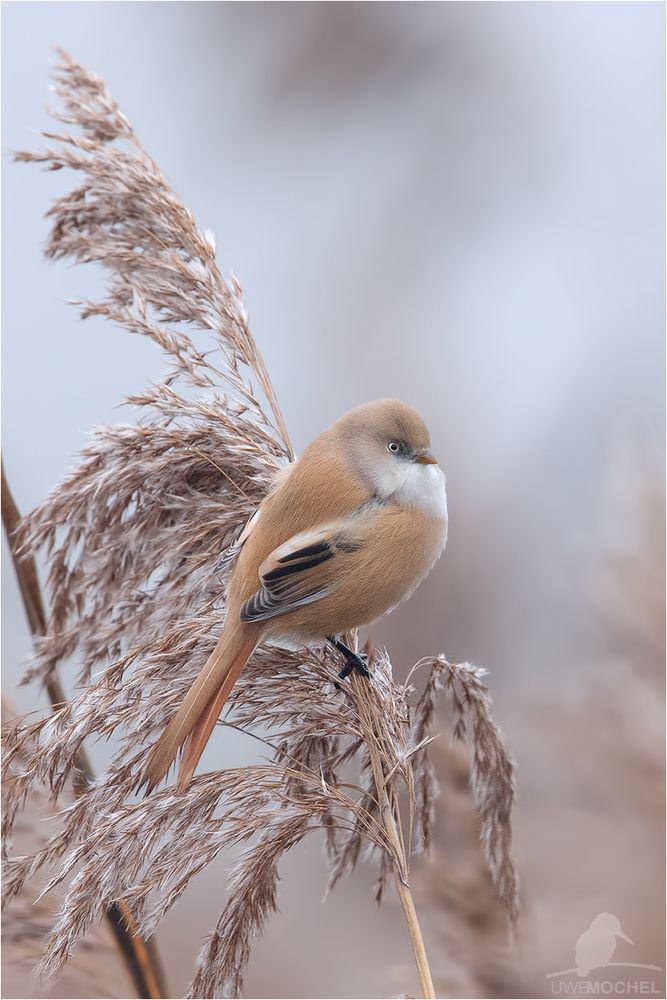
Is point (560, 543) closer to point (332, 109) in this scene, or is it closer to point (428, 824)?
point (428, 824)

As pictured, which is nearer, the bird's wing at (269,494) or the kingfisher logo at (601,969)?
the bird's wing at (269,494)

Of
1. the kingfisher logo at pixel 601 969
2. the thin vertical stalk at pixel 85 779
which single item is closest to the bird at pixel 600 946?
the kingfisher logo at pixel 601 969

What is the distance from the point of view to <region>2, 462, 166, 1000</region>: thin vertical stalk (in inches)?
45.4

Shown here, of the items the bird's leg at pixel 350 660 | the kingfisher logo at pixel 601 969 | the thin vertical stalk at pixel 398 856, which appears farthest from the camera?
the kingfisher logo at pixel 601 969

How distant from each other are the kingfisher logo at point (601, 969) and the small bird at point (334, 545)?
2.64 feet

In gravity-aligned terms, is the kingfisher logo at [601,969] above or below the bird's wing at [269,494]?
below

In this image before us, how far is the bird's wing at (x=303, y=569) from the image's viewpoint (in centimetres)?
102

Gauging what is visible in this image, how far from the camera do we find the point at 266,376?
1218 millimetres

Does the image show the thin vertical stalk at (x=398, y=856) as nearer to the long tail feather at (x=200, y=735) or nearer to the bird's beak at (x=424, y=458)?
the long tail feather at (x=200, y=735)

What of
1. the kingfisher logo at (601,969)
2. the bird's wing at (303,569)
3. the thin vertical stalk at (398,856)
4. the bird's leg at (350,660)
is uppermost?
the bird's wing at (303,569)

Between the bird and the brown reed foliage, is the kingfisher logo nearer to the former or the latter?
the bird

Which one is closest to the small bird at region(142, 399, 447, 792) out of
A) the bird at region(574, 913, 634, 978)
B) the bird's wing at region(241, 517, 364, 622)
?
the bird's wing at region(241, 517, 364, 622)

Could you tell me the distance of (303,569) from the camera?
41.8 inches

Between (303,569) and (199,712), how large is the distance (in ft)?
0.71
